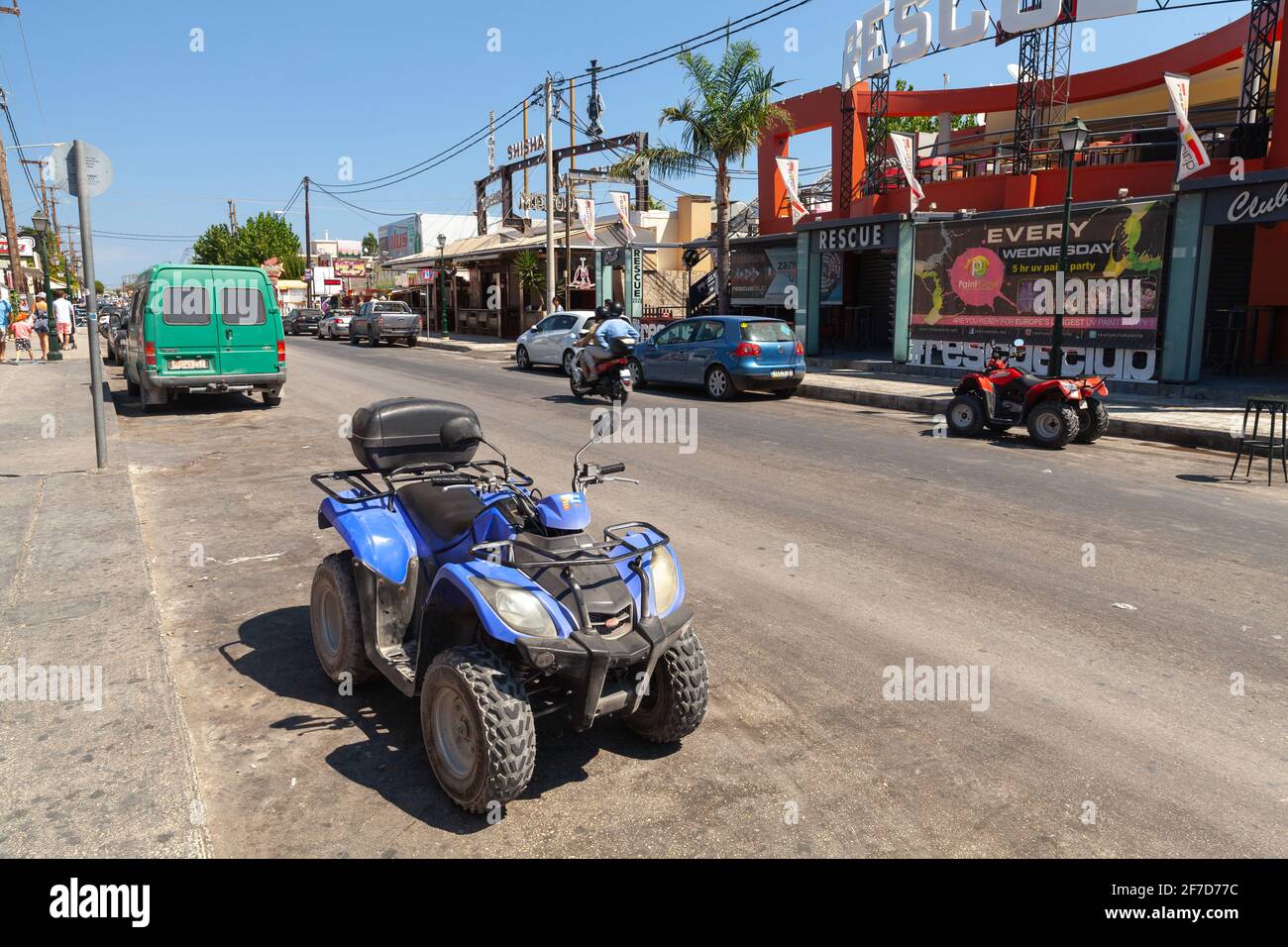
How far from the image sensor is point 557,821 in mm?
3512

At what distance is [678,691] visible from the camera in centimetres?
389

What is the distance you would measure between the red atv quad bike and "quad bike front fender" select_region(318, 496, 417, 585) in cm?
1035

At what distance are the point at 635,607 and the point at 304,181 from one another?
67.0m

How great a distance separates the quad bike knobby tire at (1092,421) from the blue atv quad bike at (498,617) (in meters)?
10.6

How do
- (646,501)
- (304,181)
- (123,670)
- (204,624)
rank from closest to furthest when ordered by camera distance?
(123,670)
(204,624)
(646,501)
(304,181)

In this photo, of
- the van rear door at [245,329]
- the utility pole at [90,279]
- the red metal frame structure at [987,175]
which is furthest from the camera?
the red metal frame structure at [987,175]

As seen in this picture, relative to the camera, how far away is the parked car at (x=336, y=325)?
41438mm

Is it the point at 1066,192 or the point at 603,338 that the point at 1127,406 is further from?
the point at 603,338

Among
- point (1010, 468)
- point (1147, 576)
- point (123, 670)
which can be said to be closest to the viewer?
point (123, 670)

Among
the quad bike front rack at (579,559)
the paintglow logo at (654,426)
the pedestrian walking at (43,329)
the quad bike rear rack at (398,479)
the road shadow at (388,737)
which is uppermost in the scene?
the pedestrian walking at (43,329)

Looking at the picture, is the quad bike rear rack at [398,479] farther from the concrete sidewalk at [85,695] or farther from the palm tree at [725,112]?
the palm tree at [725,112]
